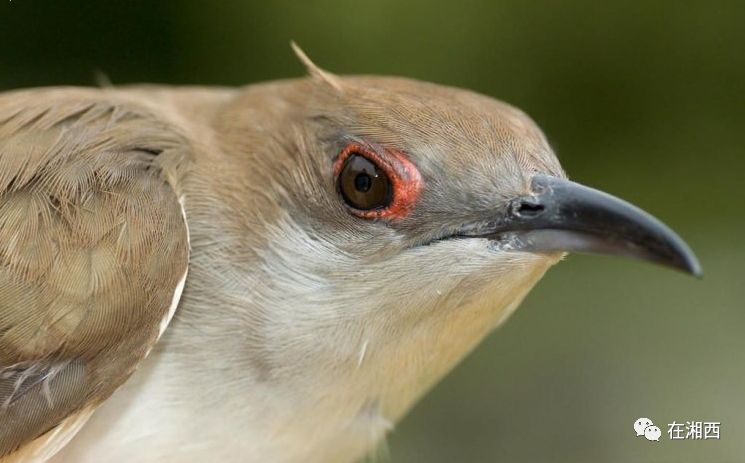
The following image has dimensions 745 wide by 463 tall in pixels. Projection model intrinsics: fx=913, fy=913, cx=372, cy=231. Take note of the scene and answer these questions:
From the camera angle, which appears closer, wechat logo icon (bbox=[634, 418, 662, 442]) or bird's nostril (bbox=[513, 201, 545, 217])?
bird's nostril (bbox=[513, 201, 545, 217])

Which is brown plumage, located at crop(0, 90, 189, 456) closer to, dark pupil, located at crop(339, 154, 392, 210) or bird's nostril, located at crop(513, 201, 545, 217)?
dark pupil, located at crop(339, 154, 392, 210)

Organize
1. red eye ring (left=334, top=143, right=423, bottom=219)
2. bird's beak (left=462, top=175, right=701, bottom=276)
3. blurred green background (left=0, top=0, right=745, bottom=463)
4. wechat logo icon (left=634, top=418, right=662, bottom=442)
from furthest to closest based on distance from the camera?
1. blurred green background (left=0, top=0, right=745, bottom=463)
2. wechat logo icon (left=634, top=418, right=662, bottom=442)
3. red eye ring (left=334, top=143, right=423, bottom=219)
4. bird's beak (left=462, top=175, right=701, bottom=276)

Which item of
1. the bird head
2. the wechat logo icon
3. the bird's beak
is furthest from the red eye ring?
the wechat logo icon

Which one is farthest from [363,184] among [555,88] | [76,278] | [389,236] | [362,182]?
[555,88]

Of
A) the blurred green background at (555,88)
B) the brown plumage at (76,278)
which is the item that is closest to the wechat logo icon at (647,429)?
the blurred green background at (555,88)

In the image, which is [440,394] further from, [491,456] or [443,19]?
[443,19]

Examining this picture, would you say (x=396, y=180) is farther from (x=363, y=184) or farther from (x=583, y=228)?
(x=583, y=228)

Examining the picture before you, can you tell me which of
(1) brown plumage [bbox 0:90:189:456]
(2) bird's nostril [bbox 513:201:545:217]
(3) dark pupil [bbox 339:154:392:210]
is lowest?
(1) brown plumage [bbox 0:90:189:456]

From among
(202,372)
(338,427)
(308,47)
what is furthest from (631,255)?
(308,47)
